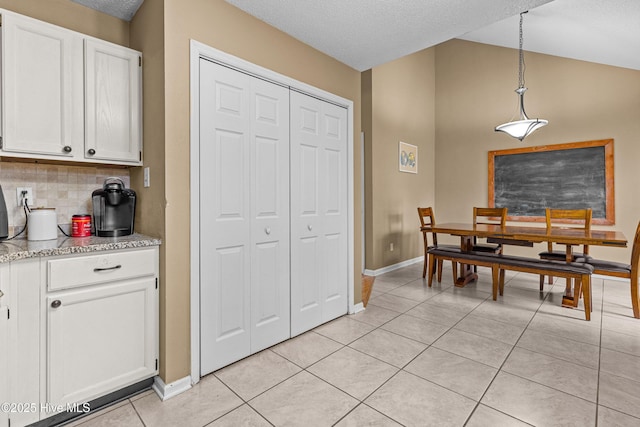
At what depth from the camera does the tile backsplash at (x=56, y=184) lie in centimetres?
188

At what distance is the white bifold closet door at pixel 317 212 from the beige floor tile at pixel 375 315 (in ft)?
0.60

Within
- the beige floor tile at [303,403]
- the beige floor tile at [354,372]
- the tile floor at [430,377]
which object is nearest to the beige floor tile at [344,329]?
the tile floor at [430,377]

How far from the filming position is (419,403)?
1.74 m

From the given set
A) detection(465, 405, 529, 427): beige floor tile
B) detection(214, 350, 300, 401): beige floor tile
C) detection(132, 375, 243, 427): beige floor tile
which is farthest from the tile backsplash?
detection(465, 405, 529, 427): beige floor tile

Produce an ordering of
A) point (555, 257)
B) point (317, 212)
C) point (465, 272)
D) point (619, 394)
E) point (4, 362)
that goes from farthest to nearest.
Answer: point (465, 272) → point (555, 257) → point (317, 212) → point (619, 394) → point (4, 362)

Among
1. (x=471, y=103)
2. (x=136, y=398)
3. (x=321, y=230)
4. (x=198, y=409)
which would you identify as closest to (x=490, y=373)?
(x=321, y=230)

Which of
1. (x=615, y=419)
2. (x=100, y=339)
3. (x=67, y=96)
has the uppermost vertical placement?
(x=67, y=96)

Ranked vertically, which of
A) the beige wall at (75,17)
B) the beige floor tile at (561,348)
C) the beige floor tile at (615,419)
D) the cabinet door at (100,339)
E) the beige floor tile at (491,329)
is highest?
the beige wall at (75,17)

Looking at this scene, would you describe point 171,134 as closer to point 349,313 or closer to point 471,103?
point 349,313

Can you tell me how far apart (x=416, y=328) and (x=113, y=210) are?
2.67 metres

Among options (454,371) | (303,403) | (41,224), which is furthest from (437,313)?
(41,224)

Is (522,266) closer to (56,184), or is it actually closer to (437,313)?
(437,313)

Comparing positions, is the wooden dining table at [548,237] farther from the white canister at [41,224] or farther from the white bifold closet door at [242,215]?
the white canister at [41,224]

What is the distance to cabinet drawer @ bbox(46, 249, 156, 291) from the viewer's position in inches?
60.2
